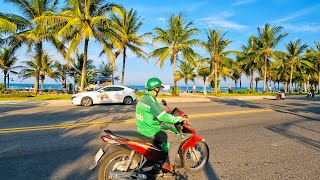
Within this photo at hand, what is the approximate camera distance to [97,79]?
47500 mm

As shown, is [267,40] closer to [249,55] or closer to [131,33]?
[249,55]

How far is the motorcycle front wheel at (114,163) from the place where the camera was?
3.81m

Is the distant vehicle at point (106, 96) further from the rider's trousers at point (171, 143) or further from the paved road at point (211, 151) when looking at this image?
the rider's trousers at point (171, 143)

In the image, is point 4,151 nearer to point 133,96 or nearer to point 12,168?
point 12,168

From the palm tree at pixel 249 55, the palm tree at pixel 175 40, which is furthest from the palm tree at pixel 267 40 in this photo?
the palm tree at pixel 175 40

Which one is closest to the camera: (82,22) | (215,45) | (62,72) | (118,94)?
(118,94)

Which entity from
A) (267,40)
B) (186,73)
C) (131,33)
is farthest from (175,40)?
(186,73)

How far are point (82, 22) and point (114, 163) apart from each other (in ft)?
75.5

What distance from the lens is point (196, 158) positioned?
4961 millimetres

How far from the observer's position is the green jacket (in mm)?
3953

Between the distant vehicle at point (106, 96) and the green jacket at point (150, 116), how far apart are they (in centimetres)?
1502

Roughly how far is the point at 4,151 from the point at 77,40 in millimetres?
19434

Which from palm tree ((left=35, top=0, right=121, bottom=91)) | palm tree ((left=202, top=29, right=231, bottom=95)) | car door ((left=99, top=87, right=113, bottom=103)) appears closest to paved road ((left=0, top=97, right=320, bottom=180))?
car door ((left=99, top=87, right=113, bottom=103))

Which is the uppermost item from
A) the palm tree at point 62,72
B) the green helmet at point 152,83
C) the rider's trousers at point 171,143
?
the palm tree at point 62,72
